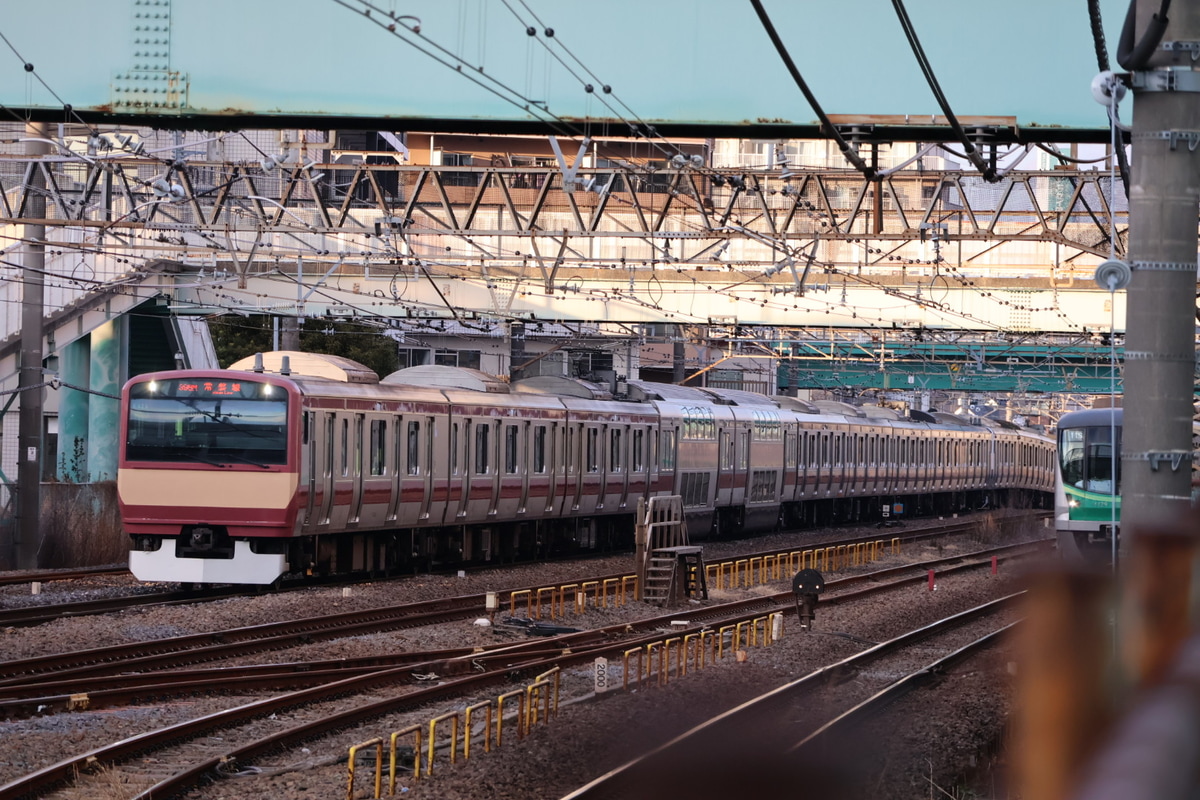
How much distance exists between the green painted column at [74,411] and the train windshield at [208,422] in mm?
14902

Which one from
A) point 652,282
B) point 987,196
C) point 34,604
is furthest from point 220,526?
point 987,196

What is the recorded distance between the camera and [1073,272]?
1300 inches

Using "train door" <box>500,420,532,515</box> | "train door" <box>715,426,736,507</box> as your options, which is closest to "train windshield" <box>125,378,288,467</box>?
"train door" <box>500,420,532,515</box>

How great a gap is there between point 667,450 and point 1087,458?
300 inches

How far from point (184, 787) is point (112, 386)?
25816mm

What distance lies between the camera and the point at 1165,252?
713 centimetres

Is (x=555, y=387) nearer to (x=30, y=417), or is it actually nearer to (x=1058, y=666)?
(x=30, y=417)

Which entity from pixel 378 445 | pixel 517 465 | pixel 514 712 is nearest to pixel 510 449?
pixel 517 465

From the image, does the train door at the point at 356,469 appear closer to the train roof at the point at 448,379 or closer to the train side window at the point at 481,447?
the train side window at the point at 481,447

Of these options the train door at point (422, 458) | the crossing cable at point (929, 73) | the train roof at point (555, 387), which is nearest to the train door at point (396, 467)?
the train door at point (422, 458)

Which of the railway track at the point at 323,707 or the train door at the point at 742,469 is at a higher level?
the train door at the point at 742,469

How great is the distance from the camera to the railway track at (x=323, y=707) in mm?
8656

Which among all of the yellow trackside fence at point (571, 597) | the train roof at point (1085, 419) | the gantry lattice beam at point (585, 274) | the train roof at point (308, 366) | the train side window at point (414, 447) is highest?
the gantry lattice beam at point (585, 274)

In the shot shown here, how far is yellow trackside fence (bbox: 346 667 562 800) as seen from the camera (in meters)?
8.75
